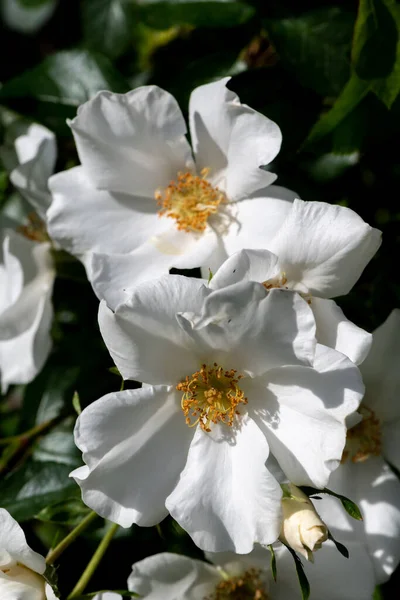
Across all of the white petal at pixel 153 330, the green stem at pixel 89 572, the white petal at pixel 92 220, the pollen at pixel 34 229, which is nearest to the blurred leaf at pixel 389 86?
the white petal at pixel 92 220

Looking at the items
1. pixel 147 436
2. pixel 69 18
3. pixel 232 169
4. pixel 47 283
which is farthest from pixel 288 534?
pixel 69 18

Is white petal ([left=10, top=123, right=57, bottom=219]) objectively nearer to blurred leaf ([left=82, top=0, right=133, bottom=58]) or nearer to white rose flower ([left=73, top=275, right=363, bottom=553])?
blurred leaf ([left=82, top=0, right=133, bottom=58])

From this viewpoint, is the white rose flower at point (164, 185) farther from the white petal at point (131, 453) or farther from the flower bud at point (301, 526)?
the flower bud at point (301, 526)

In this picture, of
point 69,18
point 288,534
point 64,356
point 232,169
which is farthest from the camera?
point 69,18

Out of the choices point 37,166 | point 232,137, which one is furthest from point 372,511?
point 37,166

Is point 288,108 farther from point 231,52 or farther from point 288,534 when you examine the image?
point 288,534

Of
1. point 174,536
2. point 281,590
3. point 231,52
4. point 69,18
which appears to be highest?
point 231,52

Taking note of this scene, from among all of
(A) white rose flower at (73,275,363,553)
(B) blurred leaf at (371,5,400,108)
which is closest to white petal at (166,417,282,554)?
(A) white rose flower at (73,275,363,553)
